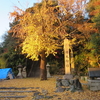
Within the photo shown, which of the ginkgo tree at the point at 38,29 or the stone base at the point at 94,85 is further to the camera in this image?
the ginkgo tree at the point at 38,29

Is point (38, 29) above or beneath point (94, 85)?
above

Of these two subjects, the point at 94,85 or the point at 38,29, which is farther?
the point at 38,29

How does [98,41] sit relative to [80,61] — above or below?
above

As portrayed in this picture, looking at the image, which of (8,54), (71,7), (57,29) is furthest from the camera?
(8,54)

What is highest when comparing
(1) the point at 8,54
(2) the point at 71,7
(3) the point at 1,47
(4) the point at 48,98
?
(2) the point at 71,7

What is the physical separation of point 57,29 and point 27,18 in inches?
107

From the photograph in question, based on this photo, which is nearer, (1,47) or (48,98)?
(48,98)

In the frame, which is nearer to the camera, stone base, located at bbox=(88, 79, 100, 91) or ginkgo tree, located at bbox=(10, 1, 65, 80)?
stone base, located at bbox=(88, 79, 100, 91)

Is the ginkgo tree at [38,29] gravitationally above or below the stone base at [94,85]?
above

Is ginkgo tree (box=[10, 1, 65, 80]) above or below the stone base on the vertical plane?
above

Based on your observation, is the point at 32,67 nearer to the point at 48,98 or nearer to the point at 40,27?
the point at 40,27

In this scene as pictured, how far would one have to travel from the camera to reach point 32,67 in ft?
66.4

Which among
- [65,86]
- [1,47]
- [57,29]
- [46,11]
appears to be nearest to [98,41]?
[57,29]

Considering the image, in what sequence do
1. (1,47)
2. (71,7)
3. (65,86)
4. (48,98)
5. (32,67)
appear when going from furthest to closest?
1. (1,47)
2. (32,67)
3. (71,7)
4. (65,86)
5. (48,98)
